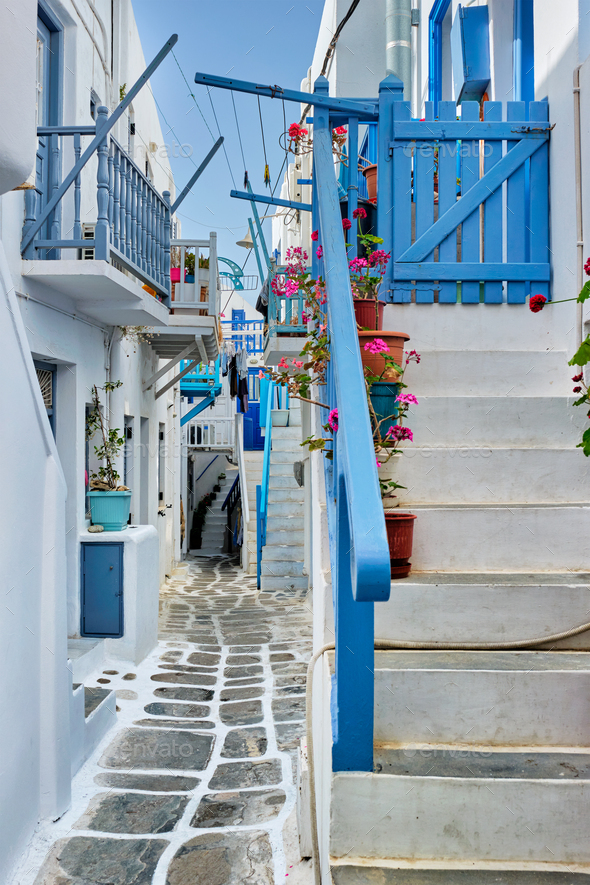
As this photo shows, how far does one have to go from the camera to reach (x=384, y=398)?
2.95m

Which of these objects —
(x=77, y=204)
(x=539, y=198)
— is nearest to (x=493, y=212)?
(x=539, y=198)

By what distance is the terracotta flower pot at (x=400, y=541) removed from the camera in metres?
2.33

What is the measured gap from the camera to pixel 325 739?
1746 mm

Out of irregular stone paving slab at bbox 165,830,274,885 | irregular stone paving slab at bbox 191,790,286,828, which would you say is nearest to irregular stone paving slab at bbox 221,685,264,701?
irregular stone paving slab at bbox 191,790,286,828

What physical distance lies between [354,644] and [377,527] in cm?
34

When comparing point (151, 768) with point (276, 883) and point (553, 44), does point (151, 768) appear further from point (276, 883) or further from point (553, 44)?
point (553, 44)

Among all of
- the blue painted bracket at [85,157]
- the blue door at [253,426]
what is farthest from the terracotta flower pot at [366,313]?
the blue door at [253,426]

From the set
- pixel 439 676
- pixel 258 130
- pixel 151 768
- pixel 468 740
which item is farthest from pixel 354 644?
pixel 258 130

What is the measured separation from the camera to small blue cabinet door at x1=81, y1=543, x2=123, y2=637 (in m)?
5.22

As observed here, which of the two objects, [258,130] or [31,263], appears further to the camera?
[258,130]

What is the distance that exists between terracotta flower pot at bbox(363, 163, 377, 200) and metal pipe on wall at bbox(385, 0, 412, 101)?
2281 millimetres

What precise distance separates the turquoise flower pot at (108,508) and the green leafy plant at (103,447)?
15 centimetres

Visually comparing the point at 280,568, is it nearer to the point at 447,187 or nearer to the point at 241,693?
the point at 241,693

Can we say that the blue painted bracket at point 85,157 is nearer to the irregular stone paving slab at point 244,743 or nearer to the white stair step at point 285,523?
the irregular stone paving slab at point 244,743
